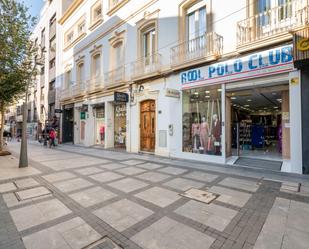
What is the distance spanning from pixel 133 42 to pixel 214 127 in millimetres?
7161

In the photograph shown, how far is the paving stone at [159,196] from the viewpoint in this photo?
3.83 metres

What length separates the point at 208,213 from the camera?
3344mm

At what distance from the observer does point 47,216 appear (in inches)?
128

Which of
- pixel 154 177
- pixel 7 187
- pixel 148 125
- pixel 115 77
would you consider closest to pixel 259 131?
pixel 148 125

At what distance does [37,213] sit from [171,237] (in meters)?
2.53

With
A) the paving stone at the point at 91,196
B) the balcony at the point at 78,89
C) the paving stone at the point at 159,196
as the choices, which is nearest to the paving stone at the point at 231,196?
the paving stone at the point at 159,196

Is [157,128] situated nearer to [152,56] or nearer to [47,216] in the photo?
[152,56]

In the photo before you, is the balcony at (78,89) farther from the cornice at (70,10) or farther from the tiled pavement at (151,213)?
the tiled pavement at (151,213)

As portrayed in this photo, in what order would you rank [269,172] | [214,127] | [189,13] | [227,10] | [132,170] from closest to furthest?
[269,172] < [132,170] < [227,10] < [214,127] < [189,13]

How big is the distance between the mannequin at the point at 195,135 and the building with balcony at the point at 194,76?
0.15 feet

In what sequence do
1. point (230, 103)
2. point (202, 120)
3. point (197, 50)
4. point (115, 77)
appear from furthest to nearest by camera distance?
point (115, 77) → point (202, 120) → point (197, 50) → point (230, 103)

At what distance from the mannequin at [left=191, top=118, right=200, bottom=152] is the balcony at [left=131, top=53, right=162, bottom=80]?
3.24 metres

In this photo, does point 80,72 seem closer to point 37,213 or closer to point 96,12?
point 96,12

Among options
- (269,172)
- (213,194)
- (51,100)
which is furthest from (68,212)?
(51,100)
